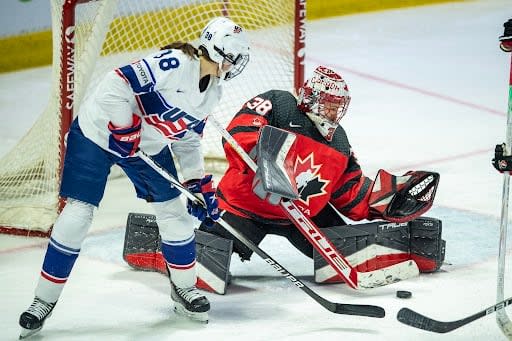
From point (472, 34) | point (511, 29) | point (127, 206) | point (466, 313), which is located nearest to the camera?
point (511, 29)

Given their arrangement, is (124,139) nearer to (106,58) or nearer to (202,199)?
(202,199)

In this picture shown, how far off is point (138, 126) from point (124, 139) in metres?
0.08

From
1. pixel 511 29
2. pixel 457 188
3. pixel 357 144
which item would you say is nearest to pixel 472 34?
pixel 357 144

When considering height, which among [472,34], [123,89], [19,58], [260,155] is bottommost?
[472,34]

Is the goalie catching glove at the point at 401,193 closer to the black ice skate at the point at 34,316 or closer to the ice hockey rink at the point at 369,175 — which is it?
the ice hockey rink at the point at 369,175

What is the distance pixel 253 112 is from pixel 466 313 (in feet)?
3.28

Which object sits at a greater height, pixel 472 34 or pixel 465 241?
pixel 465 241

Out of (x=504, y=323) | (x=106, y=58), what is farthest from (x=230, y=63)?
(x=106, y=58)

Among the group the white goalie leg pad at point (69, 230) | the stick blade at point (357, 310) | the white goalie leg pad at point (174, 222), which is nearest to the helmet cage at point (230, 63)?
Answer: the white goalie leg pad at point (174, 222)

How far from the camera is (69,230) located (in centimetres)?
341

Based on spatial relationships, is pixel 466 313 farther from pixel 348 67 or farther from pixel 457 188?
pixel 348 67

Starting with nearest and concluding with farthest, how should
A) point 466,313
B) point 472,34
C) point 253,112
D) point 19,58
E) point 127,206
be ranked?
point 466,313 < point 253,112 < point 127,206 < point 19,58 < point 472,34

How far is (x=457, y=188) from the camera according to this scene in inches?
209

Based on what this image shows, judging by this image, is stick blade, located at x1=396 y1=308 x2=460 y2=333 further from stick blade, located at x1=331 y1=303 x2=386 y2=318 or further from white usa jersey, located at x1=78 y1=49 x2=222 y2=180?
white usa jersey, located at x1=78 y1=49 x2=222 y2=180
